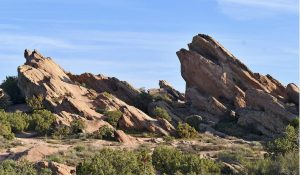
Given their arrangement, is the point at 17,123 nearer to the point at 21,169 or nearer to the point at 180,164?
the point at 180,164

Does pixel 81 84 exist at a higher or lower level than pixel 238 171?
higher

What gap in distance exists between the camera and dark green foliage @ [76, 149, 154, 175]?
105ft

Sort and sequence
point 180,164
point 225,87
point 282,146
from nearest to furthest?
point 180,164, point 282,146, point 225,87

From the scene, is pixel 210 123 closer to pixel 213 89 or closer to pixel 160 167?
pixel 213 89

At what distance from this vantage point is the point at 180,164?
3722 cm

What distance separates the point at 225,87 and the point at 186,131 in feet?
48.4

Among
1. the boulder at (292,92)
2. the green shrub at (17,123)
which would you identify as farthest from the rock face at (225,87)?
the green shrub at (17,123)

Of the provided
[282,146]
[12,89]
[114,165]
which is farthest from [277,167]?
[12,89]

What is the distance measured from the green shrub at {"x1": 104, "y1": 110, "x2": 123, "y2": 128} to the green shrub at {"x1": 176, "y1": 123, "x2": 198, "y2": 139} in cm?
657

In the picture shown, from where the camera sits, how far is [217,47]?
7388 centimetres

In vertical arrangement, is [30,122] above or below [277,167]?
above

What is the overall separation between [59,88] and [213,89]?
62.8 ft

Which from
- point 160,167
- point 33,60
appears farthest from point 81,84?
point 160,167

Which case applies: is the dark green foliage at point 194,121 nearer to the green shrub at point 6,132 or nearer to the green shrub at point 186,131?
the green shrub at point 186,131
